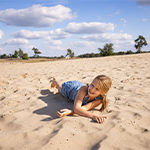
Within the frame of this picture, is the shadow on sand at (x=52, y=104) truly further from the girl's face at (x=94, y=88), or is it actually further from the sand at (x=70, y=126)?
the girl's face at (x=94, y=88)

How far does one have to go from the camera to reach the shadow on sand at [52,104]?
256 centimetres

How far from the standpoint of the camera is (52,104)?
9.70ft

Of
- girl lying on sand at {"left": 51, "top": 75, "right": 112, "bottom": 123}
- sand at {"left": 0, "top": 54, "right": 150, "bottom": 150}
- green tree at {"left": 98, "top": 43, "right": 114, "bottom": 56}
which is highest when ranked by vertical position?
green tree at {"left": 98, "top": 43, "right": 114, "bottom": 56}

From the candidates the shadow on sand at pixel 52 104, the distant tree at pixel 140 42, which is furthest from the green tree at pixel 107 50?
the shadow on sand at pixel 52 104

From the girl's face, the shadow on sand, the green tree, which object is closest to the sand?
the shadow on sand

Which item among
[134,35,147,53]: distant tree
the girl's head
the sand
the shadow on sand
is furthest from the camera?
[134,35,147,53]: distant tree

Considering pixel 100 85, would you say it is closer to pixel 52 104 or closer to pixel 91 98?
pixel 91 98

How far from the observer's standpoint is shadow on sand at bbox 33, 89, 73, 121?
256 centimetres

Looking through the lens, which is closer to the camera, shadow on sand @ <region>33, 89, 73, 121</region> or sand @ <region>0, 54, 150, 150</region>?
sand @ <region>0, 54, 150, 150</region>

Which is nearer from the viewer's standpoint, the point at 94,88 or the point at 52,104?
the point at 94,88

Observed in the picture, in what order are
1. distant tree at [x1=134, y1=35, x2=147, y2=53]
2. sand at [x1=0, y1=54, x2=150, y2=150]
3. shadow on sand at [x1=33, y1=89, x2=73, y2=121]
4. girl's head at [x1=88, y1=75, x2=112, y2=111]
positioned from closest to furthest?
sand at [x1=0, y1=54, x2=150, y2=150]
girl's head at [x1=88, y1=75, x2=112, y2=111]
shadow on sand at [x1=33, y1=89, x2=73, y2=121]
distant tree at [x1=134, y1=35, x2=147, y2=53]

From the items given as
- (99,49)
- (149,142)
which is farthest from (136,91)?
(99,49)

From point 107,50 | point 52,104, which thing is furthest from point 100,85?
point 107,50

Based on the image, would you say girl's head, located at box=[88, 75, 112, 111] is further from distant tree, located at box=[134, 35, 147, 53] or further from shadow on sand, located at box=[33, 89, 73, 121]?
distant tree, located at box=[134, 35, 147, 53]
